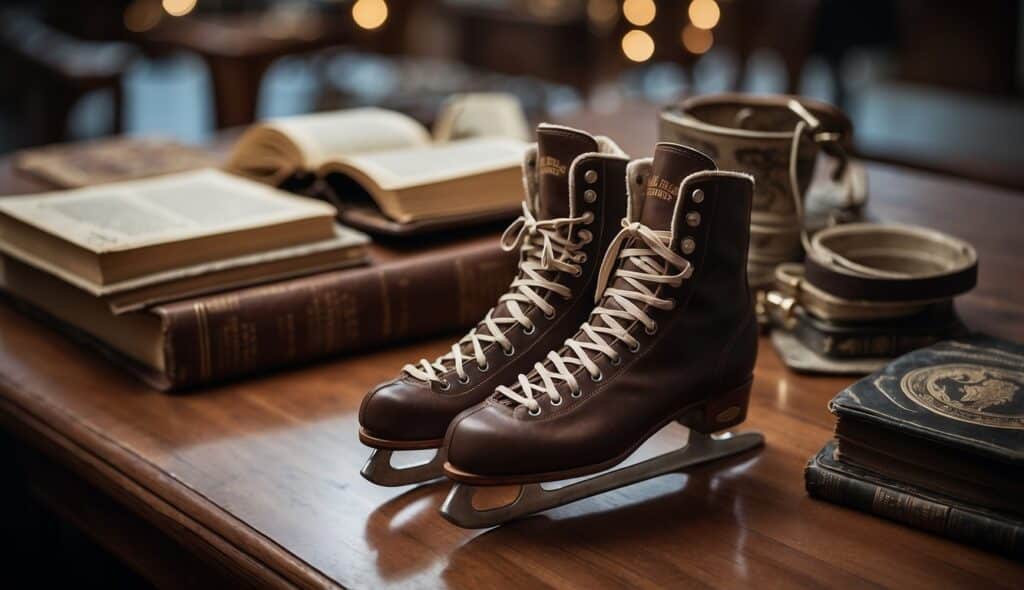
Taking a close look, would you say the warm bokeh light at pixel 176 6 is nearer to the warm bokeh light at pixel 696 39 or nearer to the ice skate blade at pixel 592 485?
the warm bokeh light at pixel 696 39

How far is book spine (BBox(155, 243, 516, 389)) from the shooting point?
34.5 inches

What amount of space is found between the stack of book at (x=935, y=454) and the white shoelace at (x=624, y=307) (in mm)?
142

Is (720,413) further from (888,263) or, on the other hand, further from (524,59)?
(524,59)

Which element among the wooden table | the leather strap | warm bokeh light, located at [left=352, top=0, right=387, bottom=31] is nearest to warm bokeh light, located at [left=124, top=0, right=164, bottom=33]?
warm bokeh light, located at [left=352, top=0, right=387, bottom=31]

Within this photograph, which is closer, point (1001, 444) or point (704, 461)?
point (1001, 444)

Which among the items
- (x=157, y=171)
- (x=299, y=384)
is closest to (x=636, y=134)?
(x=157, y=171)

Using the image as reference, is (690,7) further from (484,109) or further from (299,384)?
(299,384)

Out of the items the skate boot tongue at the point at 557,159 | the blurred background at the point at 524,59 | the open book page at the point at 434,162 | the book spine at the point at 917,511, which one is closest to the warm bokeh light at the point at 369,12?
the blurred background at the point at 524,59

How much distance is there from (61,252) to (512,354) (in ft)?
1.38

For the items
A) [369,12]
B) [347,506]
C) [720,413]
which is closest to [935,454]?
[720,413]

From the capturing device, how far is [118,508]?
0.89m

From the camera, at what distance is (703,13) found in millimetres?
4051

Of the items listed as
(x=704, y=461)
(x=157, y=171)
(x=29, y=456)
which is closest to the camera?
(x=704, y=461)

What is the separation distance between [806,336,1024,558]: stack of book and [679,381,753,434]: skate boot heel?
0.06m
